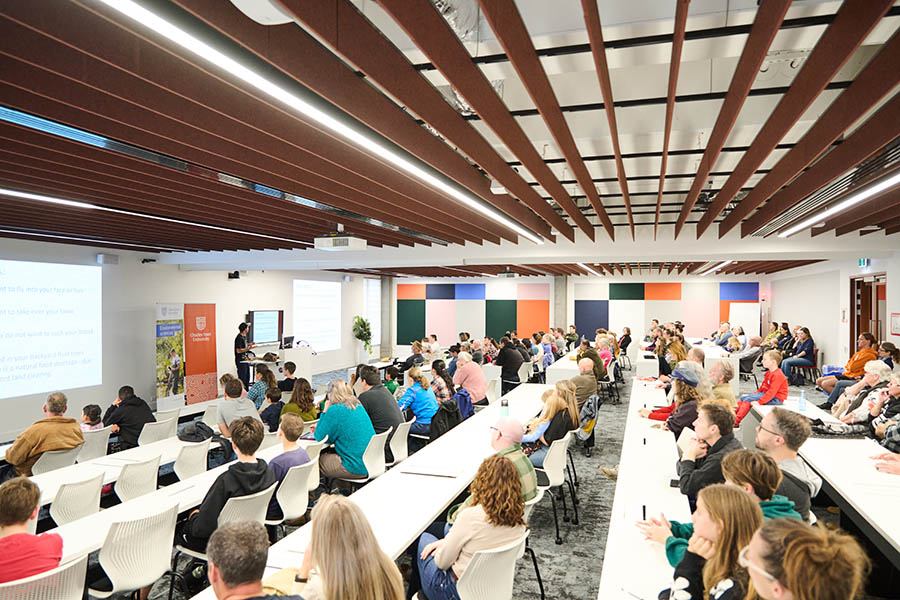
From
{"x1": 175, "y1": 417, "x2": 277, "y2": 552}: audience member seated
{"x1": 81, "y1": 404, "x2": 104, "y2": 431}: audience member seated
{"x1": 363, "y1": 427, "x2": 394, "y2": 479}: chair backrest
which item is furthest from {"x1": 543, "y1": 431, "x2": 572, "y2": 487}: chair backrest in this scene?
{"x1": 81, "y1": 404, "x2": 104, "y2": 431}: audience member seated

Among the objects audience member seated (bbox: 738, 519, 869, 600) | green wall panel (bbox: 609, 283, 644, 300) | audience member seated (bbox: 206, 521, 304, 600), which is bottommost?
audience member seated (bbox: 206, 521, 304, 600)

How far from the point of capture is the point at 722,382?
5.15m

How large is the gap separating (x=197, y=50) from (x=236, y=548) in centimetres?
168

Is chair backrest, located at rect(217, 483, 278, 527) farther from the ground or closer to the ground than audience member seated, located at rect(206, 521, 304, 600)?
closer to the ground

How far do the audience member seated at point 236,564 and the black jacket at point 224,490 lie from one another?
148 centimetres

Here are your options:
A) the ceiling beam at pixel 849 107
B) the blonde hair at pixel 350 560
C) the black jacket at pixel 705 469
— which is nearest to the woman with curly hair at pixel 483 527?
the blonde hair at pixel 350 560

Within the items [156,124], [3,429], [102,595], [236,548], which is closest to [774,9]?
[236,548]

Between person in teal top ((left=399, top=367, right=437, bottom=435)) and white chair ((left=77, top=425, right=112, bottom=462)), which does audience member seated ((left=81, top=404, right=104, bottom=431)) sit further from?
person in teal top ((left=399, top=367, right=437, bottom=435))

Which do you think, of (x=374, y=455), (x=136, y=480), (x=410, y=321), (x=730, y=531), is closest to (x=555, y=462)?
(x=374, y=455)

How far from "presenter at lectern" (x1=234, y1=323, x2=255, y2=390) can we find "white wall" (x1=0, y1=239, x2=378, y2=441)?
53 cm

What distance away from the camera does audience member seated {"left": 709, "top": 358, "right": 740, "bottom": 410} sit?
16.1ft

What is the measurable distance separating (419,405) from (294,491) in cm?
234

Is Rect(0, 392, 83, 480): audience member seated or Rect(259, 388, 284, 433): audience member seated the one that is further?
Rect(259, 388, 284, 433): audience member seated

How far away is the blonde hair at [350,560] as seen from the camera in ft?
6.17
